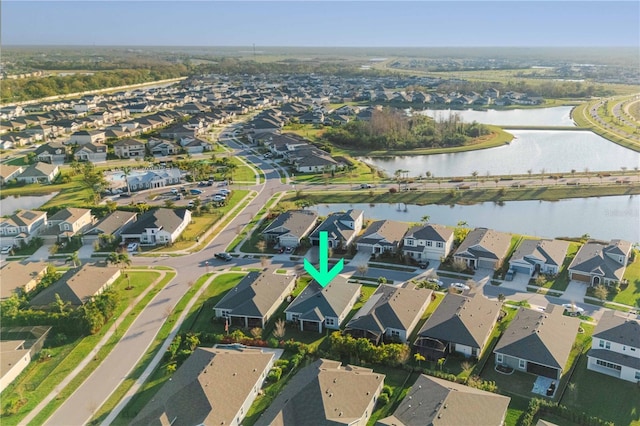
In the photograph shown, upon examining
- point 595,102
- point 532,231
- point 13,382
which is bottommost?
point 13,382

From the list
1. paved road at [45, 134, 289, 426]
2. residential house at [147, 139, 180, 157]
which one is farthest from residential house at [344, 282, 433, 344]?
residential house at [147, 139, 180, 157]

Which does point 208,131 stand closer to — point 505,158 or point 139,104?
point 139,104

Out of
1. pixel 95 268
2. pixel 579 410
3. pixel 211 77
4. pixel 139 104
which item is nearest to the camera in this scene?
pixel 579 410

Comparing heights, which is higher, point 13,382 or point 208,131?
point 208,131

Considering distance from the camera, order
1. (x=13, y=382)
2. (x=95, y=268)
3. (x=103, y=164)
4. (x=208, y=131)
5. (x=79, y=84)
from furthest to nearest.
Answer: (x=79, y=84)
(x=208, y=131)
(x=103, y=164)
(x=95, y=268)
(x=13, y=382)

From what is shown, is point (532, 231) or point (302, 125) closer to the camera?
point (532, 231)

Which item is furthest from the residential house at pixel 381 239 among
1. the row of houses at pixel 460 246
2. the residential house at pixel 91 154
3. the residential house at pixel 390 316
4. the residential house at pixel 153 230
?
the residential house at pixel 91 154

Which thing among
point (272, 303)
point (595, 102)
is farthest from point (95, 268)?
point (595, 102)

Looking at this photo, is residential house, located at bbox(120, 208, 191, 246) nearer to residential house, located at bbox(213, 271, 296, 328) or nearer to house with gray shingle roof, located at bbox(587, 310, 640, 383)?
residential house, located at bbox(213, 271, 296, 328)

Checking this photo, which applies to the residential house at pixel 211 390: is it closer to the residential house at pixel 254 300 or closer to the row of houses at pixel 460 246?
the residential house at pixel 254 300
